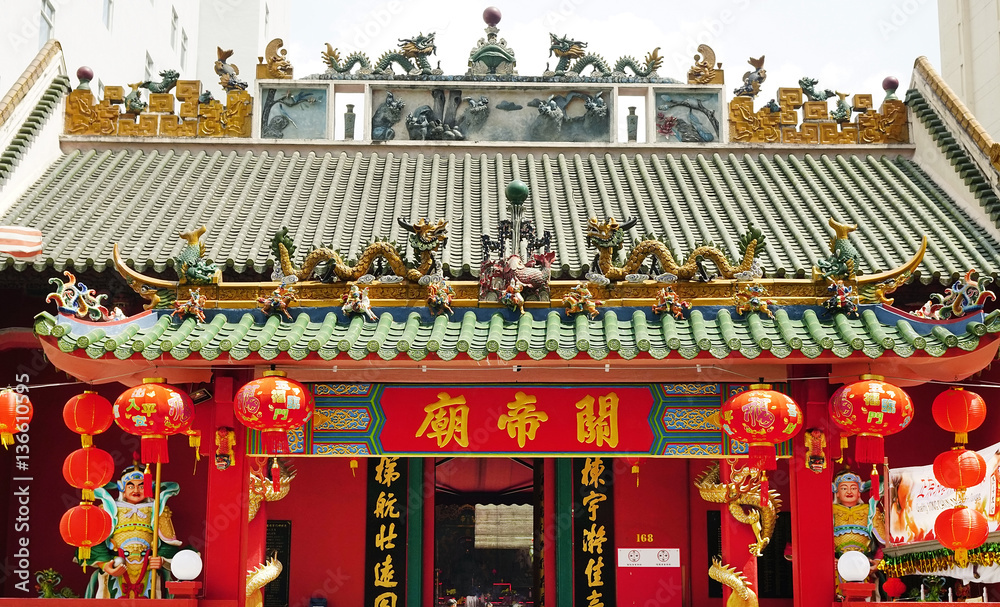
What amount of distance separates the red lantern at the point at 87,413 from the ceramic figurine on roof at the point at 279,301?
1.34m

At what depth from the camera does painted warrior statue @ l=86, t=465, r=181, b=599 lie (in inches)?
343

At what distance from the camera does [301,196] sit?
36.7 ft

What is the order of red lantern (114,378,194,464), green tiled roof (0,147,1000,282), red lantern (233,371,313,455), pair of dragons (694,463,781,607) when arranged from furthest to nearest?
green tiled roof (0,147,1000,282), pair of dragons (694,463,781,607), red lantern (114,378,194,464), red lantern (233,371,313,455)

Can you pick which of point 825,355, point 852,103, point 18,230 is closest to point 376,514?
point 18,230

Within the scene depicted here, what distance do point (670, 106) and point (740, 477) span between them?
20.1ft

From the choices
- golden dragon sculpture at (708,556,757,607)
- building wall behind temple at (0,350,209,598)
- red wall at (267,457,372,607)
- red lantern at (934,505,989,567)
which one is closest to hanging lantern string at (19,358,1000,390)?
red lantern at (934,505,989,567)

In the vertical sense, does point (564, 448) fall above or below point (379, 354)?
below

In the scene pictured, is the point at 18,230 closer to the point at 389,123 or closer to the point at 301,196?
the point at 301,196

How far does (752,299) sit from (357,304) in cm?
266

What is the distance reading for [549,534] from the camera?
1027 cm

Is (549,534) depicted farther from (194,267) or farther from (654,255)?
(194,267)

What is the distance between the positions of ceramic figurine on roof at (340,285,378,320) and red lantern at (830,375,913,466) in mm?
3137

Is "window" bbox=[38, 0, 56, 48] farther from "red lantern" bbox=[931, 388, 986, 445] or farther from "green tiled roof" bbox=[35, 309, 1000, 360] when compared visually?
"red lantern" bbox=[931, 388, 986, 445]

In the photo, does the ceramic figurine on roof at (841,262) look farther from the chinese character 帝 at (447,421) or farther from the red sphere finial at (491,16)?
the red sphere finial at (491,16)
